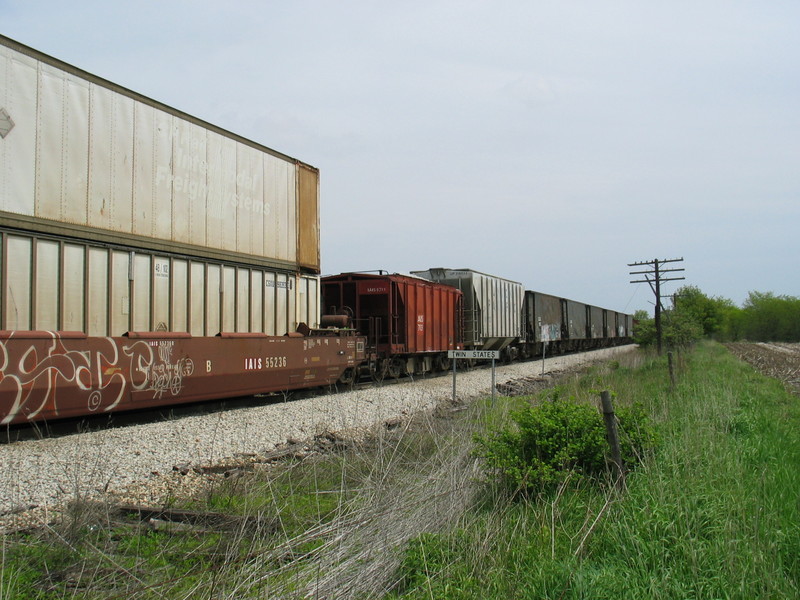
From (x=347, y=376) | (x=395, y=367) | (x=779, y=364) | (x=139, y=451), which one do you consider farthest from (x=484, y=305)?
(x=139, y=451)

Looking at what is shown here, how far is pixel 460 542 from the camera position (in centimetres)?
405

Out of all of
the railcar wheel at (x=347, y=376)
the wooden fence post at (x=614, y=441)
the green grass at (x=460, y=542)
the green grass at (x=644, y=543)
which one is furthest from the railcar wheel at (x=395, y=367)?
the wooden fence post at (x=614, y=441)

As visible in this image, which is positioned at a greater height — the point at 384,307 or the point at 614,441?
the point at 384,307

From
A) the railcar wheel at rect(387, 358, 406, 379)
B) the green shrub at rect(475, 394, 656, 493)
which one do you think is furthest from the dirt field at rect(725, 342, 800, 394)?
the green shrub at rect(475, 394, 656, 493)

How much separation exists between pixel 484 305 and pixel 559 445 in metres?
19.7

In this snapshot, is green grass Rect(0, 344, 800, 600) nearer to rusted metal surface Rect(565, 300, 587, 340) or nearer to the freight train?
the freight train

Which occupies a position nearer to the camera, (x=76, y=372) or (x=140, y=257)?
(x=76, y=372)

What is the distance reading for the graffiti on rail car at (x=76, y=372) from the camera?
8047mm

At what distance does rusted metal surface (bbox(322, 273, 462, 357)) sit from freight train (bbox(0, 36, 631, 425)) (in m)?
1.62

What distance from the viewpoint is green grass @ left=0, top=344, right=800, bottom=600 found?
11.4 feet

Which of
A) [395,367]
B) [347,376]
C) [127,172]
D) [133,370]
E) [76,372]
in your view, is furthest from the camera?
[395,367]

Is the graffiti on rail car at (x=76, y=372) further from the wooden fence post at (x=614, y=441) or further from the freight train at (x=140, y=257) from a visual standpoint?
the wooden fence post at (x=614, y=441)

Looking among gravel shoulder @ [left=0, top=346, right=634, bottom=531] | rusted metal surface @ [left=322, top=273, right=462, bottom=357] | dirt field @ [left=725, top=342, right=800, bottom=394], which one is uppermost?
rusted metal surface @ [left=322, top=273, right=462, bottom=357]

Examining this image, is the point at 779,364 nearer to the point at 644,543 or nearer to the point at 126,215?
the point at 126,215
